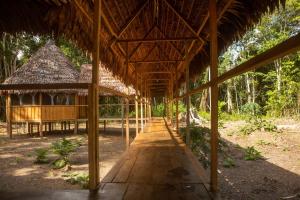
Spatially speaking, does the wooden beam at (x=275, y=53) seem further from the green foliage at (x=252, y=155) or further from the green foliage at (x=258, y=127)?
the green foliage at (x=258, y=127)

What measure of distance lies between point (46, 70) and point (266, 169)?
1353cm

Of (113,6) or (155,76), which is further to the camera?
(155,76)

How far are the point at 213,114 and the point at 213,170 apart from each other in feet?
1.39

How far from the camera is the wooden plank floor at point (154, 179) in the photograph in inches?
95.1

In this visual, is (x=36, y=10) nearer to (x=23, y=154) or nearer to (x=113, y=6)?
(x=113, y=6)

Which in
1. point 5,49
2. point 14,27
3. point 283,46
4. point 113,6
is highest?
point 5,49

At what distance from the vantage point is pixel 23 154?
38.4 feet

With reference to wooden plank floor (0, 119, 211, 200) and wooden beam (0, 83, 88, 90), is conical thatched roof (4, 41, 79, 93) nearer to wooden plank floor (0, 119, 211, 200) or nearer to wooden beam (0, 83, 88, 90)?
wooden plank floor (0, 119, 211, 200)

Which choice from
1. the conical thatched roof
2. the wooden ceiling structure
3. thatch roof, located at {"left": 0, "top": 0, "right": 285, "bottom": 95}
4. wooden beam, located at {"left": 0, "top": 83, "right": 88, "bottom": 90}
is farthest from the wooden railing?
wooden beam, located at {"left": 0, "top": 83, "right": 88, "bottom": 90}

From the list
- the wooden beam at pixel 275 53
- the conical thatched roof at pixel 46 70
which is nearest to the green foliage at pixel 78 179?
the wooden beam at pixel 275 53

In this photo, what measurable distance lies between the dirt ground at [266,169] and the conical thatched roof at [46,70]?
9.54 meters

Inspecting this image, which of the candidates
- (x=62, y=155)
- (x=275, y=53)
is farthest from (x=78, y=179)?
(x=275, y=53)

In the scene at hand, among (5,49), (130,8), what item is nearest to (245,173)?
(130,8)

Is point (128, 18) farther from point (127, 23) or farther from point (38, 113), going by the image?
point (38, 113)
